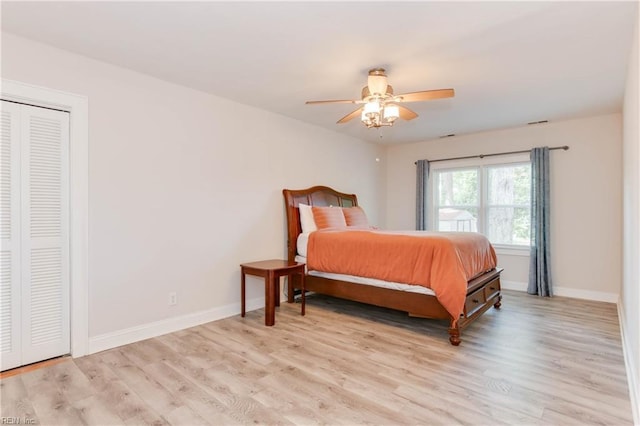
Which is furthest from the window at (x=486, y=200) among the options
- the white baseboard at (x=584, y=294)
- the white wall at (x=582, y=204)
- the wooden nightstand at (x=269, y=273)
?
the wooden nightstand at (x=269, y=273)

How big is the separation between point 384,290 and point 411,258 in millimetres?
481

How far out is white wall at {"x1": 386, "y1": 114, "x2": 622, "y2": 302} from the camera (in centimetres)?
445

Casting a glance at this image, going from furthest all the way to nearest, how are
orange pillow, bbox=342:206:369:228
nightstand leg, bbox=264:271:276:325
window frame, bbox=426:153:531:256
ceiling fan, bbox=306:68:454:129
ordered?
1. window frame, bbox=426:153:531:256
2. orange pillow, bbox=342:206:369:228
3. nightstand leg, bbox=264:271:276:325
4. ceiling fan, bbox=306:68:454:129

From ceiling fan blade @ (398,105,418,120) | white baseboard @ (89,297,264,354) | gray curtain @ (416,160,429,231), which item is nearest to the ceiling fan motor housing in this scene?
ceiling fan blade @ (398,105,418,120)

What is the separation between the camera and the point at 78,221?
278cm

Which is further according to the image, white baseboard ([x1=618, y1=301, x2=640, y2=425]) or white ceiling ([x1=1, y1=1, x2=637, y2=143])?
white ceiling ([x1=1, y1=1, x2=637, y2=143])

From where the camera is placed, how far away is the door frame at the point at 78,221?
9.05ft

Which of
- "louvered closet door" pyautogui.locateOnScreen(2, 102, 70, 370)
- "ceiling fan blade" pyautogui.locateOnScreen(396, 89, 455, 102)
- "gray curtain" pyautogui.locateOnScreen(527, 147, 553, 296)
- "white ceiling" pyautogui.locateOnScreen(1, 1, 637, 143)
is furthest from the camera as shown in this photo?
"gray curtain" pyautogui.locateOnScreen(527, 147, 553, 296)

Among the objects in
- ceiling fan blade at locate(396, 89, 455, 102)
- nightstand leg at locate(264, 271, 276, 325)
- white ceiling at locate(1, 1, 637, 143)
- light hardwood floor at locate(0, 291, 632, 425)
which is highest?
white ceiling at locate(1, 1, 637, 143)

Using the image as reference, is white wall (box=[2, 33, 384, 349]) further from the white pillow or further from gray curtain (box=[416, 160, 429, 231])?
gray curtain (box=[416, 160, 429, 231])

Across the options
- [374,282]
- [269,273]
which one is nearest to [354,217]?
[374,282]

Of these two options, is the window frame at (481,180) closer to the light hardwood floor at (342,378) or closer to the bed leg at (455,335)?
the light hardwood floor at (342,378)

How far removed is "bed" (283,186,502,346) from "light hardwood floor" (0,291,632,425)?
222 millimetres

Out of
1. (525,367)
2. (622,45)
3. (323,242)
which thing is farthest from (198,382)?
(622,45)
